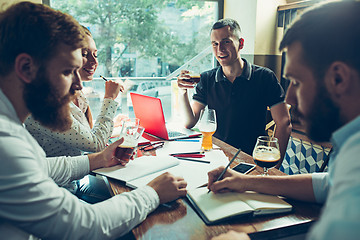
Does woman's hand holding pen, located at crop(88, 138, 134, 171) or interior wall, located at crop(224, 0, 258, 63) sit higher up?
interior wall, located at crop(224, 0, 258, 63)

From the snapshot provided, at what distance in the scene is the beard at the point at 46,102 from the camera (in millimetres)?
849

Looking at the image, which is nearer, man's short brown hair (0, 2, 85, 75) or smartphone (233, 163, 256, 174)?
man's short brown hair (0, 2, 85, 75)

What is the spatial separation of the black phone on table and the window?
1.66 meters

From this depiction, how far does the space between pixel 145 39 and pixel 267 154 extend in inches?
84.9

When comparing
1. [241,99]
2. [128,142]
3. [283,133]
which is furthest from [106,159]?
[283,133]

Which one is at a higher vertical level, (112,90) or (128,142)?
(112,90)

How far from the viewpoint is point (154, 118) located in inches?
67.2

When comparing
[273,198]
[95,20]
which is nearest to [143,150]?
[273,198]

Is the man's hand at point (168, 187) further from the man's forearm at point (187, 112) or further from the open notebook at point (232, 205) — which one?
the man's forearm at point (187, 112)

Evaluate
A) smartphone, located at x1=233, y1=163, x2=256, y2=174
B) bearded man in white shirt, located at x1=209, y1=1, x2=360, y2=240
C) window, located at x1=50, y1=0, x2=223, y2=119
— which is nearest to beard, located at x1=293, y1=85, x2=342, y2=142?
bearded man in white shirt, located at x1=209, y1=1, x2=360, y2=240

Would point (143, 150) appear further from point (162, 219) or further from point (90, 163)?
point (162, 219)

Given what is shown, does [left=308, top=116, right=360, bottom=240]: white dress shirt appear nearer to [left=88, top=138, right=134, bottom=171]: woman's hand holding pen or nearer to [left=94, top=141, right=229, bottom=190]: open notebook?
[left=94, top=141, right=229, bottom=190]: open notebook

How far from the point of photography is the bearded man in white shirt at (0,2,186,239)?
2.23 ft

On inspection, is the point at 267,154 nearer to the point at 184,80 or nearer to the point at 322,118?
the point at 322,118
